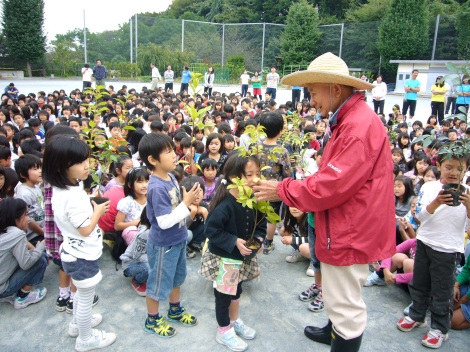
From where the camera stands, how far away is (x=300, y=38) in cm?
3378

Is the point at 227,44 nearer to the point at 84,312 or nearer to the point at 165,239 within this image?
the point at 165,239

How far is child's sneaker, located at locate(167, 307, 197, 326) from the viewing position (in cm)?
289

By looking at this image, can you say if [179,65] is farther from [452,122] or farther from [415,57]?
[452,122]

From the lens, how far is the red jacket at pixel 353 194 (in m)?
1.97

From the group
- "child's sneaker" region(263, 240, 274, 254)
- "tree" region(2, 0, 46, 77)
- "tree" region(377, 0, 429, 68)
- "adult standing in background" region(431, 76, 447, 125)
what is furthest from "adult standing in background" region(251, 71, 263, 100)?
"tree" region(2, 0, 46, 77)

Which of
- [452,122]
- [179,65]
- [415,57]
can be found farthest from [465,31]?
[452,122]

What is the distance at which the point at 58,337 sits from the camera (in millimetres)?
2764

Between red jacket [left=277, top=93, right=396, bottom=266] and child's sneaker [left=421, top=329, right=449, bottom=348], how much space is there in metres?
1.10

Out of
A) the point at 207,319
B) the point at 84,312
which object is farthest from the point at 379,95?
the point at 84,312

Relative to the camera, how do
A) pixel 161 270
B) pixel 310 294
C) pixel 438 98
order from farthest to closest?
pixel 438 98 → pixel 310 294 → pixel 161 270

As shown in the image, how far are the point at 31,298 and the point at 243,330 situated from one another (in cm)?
184

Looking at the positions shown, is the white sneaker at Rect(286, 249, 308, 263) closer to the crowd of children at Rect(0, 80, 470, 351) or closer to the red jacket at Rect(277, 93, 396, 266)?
the crowd of children at Rect(0, 80, 470, 351)

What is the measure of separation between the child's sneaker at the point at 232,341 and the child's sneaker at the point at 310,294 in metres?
0.82

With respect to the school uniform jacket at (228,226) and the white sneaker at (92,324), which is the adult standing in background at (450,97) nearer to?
the school uniform jacket at (228,226)
